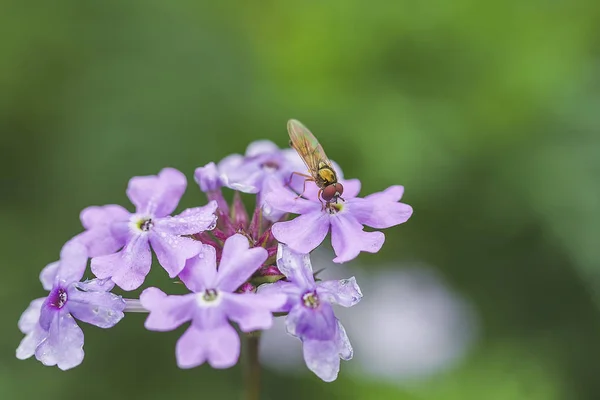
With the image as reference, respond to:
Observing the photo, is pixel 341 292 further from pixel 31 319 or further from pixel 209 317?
pixel 31 319

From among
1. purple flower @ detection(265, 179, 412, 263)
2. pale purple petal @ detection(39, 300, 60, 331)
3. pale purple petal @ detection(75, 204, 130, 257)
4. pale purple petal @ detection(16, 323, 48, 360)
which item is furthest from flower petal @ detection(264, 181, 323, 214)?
pale purple petal @ detection(16, 323, 48, 360)

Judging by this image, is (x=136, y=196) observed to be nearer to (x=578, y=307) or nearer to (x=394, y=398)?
(x=394, y=398)

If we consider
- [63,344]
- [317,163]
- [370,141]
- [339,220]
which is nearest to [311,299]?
[339,220]

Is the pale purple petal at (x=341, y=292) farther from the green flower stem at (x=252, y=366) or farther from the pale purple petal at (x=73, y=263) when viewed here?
the pale purple petal at (x=73, y=263)

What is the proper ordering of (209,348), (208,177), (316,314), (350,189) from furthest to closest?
1. (350,189)
2. (208,177)
3. (316,314)
4. (209,348)

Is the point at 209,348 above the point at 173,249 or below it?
below

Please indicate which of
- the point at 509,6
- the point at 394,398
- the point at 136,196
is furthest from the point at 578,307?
the point at 136,196
